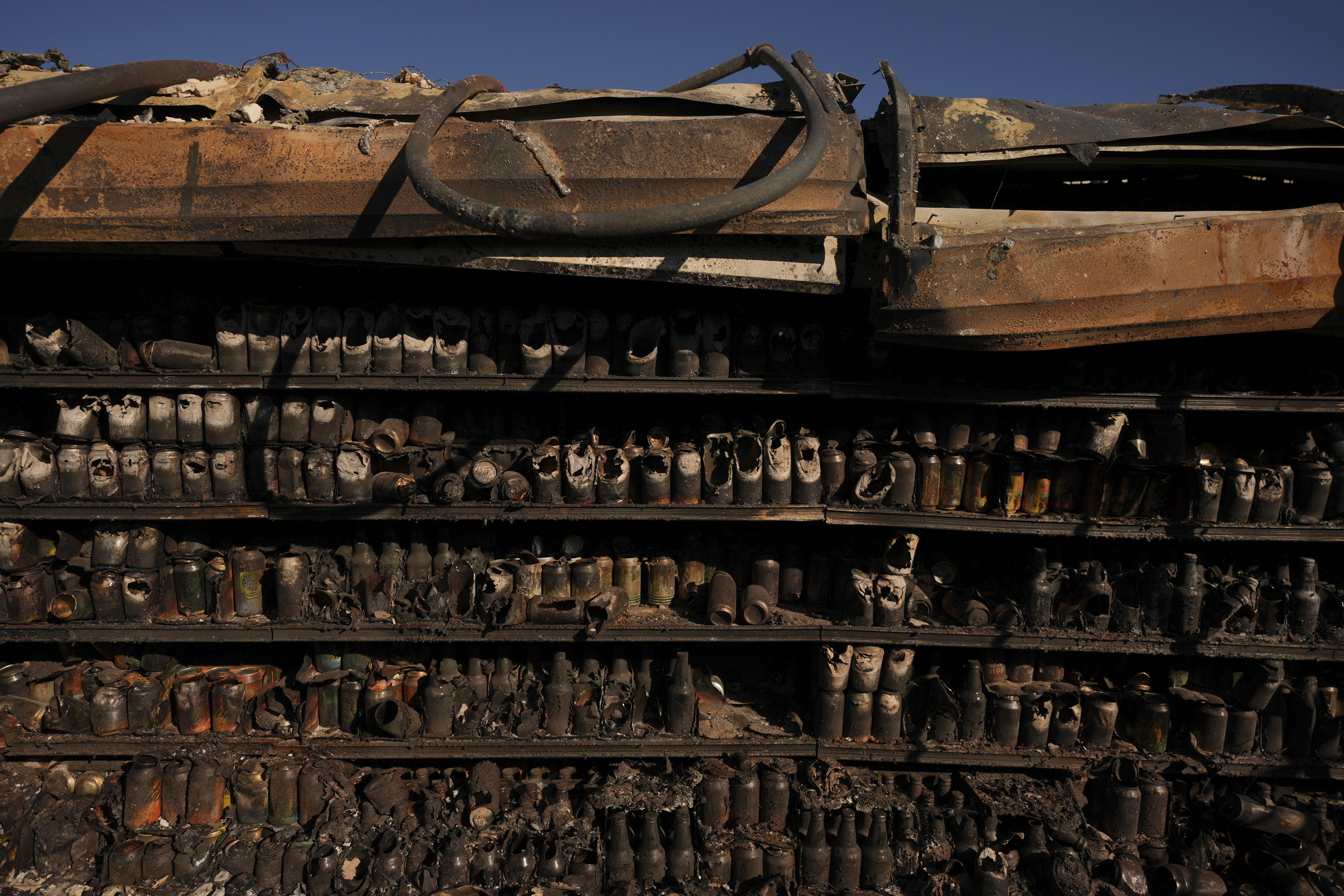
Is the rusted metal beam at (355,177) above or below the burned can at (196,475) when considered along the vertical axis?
above

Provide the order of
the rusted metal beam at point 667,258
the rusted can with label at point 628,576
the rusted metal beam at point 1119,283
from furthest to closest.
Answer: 1. the rusted can with label at point 628,576
2. the rusted metal beam at point 667,258
3. the rusted metal beam at point 1119,283

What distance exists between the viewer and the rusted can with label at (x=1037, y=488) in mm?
3717

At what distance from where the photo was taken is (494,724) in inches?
150

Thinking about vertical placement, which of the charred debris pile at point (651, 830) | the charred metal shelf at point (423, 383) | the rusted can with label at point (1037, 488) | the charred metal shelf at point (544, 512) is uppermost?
the charred metal shelf at point (423, 383)

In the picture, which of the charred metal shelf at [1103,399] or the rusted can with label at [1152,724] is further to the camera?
the rusted can with label at [1152,724]

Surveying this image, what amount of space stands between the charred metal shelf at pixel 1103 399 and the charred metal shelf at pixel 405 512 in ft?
2.14

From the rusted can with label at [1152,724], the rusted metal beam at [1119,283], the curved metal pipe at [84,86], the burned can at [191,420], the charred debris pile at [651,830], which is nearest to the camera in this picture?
the curved metal pipe at [84,86]

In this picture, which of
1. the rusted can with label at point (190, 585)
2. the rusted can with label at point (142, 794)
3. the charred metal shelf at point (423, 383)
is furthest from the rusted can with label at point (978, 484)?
the rusted can with label at point (142, 794)

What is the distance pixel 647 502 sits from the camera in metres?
3.69

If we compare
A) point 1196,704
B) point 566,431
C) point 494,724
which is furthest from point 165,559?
point 1196,704

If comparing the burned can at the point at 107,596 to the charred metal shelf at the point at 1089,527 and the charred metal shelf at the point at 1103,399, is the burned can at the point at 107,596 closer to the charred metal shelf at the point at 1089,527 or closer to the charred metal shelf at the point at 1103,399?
the charred metal shelf at the point at 1089,527

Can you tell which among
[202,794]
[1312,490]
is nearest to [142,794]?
[202,794]

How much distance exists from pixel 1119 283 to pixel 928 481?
3.97 feet

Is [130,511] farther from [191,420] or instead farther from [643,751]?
[643,751]
